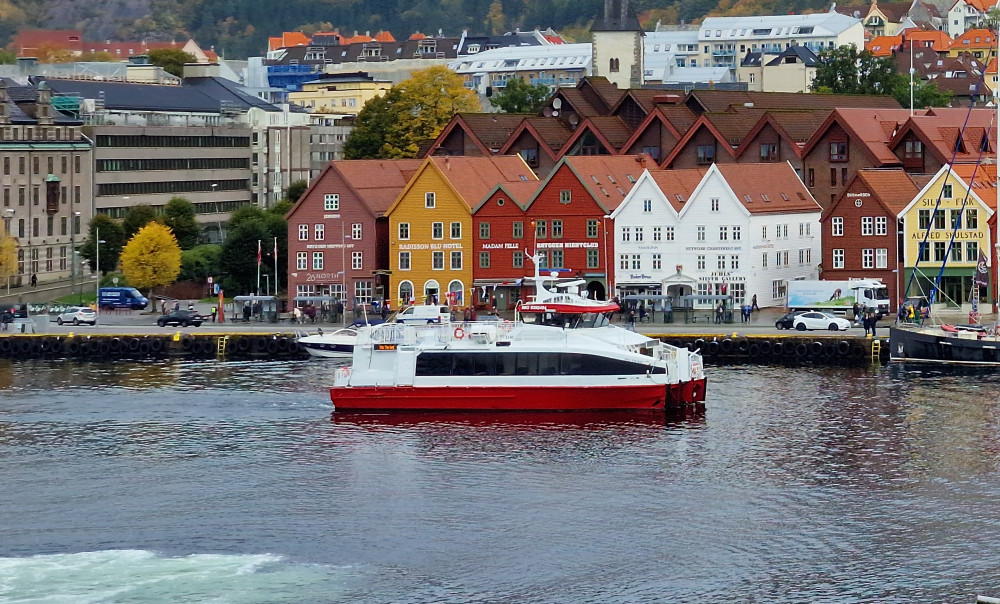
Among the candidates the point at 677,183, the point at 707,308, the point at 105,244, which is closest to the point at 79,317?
the point at 105,244

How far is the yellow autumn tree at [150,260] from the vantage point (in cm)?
13212

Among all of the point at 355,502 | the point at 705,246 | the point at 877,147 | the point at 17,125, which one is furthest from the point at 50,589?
the point at 17,125

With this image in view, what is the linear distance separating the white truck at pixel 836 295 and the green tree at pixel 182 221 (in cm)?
5312

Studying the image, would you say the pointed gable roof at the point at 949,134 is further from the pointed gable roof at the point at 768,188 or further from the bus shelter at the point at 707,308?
the bus shelter at the point at 707,308

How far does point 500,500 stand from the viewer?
64.6 m

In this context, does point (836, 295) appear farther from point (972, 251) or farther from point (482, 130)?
point (482, 130)

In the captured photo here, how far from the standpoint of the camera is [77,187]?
156 m

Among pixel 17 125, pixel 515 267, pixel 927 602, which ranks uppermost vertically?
pixel 17 125

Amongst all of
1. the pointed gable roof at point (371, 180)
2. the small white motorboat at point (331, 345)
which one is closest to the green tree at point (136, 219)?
the pointed gable roof at point (371, 180)

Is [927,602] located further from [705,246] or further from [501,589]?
[705,246]

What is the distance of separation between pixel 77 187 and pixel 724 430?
A: 3494 inches

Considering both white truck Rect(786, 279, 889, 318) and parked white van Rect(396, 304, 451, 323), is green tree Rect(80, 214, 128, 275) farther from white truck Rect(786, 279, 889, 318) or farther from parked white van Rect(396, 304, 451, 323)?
parked white van Rect(396, 304, 451, 323)

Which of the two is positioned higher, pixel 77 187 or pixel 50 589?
pixel 77 187

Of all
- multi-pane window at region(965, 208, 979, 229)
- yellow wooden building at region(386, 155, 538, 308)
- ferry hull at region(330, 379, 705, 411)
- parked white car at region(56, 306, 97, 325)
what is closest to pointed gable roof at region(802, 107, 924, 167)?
multi-pane window at region(965, 208, 979, 229)
